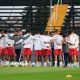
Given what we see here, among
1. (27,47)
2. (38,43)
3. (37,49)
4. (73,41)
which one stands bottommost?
(37,49)

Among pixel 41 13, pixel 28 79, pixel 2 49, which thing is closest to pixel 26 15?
pixel 41 13

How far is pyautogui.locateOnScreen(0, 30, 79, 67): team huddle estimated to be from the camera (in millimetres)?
26359

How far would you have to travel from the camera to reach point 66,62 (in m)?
26.6

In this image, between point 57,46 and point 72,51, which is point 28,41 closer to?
point 57,46

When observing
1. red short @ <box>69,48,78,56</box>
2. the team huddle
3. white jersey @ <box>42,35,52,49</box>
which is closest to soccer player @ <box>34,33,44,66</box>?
the team huddle

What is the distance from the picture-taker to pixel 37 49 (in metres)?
26.9

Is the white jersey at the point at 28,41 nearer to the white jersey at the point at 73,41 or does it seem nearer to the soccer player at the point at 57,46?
the soccer player at the point at 57,46

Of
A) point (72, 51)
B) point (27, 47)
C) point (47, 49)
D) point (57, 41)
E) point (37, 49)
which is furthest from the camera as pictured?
point (37, 49)

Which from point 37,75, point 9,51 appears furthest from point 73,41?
point 37,75

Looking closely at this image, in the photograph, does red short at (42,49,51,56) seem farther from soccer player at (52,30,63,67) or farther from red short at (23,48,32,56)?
red short at (23,48,32,56)

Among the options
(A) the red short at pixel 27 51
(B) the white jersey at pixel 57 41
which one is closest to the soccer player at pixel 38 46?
(A) the red short at pixel 27 51

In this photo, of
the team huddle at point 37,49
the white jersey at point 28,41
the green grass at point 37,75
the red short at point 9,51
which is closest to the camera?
the green grass at point 37,75

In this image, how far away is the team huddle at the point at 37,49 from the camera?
2636cm

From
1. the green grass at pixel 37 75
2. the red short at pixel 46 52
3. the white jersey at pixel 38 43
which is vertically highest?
the white jersey at pixel 38 43
